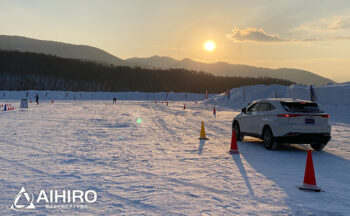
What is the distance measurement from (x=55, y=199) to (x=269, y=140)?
7.11 metres

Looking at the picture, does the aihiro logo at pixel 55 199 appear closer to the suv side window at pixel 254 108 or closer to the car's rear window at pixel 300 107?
the car's rear window at pixel 300 107

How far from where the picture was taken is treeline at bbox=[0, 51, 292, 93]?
121562 mm

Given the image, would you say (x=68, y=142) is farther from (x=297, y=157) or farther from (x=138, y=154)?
(x=297, y=157)

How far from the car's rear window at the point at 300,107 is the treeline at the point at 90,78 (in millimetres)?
115297

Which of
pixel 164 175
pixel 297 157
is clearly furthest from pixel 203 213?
pixel 297 157

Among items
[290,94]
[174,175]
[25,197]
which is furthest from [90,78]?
[25,197]

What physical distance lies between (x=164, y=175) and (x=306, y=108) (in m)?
5.46

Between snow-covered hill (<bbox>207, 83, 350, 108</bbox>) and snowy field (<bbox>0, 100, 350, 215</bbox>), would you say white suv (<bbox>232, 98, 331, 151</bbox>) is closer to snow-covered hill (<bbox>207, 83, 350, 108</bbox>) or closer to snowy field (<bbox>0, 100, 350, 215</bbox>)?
snowy field (<bbox>0, 100, 350, 215</bbox>)

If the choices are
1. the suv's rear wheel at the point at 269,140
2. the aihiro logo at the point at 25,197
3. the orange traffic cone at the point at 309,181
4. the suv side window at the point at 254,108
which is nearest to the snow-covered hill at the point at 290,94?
the suv side window at the point at 254,108

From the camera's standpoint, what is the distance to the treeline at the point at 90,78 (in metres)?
122

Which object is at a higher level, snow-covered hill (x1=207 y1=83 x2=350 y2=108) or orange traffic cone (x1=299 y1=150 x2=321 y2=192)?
snow-covered hill (x1=207 y1=83 x2=350 y2=108)

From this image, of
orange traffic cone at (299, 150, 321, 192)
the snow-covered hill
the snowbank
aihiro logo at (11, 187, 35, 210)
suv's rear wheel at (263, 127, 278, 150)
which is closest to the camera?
aihiro logo at (11, 187, 35, 210)

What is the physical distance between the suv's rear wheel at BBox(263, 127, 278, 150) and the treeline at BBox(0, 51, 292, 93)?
4514 inches

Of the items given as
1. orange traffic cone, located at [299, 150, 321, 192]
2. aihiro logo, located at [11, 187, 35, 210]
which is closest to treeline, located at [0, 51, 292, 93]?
aihiro logo, located at [11, 187, 35, 210]
